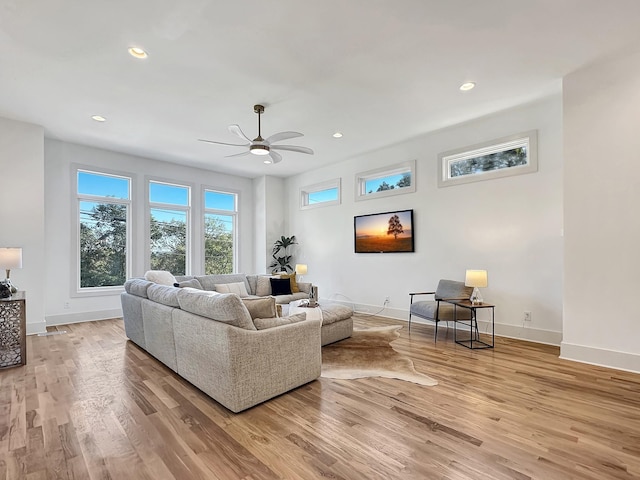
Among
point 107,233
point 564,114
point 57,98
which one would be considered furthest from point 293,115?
point 107,233

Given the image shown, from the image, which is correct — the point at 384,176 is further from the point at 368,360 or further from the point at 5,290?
the point at 5,290

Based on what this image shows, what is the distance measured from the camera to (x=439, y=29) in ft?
9.38

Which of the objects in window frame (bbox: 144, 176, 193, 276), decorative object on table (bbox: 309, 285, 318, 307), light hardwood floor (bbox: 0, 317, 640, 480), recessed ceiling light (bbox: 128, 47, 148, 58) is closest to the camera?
light hardwood floor (bbox: 0, 317, 640, 480)

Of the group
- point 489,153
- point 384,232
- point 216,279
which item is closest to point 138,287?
point 216,279

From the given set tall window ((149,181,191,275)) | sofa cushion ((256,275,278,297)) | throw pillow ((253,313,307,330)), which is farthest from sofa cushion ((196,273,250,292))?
throw pillow ((253,313,307,330))

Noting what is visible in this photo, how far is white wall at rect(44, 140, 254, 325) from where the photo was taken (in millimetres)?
5707

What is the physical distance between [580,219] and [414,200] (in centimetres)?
259

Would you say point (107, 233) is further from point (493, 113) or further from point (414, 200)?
point (493, 113)

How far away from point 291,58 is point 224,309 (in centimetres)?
259

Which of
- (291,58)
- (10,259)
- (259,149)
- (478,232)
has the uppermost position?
(291,58)

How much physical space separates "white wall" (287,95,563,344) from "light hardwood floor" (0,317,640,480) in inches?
47.9

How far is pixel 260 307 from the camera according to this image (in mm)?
3006

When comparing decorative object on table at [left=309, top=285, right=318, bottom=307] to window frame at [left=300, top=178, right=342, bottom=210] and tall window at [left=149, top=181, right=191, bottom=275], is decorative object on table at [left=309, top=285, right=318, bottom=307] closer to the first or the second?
window frame at [left=300, top=178, right=342, bottom=210]

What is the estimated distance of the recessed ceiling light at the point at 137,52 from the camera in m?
3.11
